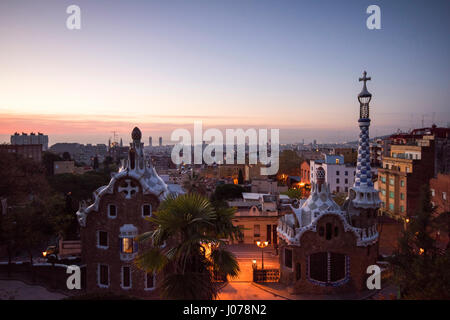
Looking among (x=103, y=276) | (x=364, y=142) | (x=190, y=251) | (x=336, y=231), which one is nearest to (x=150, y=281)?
(x=103, y=276)

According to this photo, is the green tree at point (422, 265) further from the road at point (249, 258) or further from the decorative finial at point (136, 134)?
the decorative finial at point (136, 134)

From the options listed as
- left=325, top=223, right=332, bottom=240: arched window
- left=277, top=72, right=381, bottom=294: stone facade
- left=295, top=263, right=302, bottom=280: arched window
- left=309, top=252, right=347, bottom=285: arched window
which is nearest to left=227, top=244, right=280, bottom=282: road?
left=295, top=263, right=302, bottom=280: arched window

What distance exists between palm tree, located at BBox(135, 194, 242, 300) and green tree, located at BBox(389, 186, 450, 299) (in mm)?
7649

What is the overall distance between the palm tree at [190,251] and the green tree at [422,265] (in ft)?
25.1

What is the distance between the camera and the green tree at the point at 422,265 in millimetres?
13298

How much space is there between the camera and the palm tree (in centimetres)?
1052

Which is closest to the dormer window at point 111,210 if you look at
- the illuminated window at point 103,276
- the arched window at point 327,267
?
the illuminated window at point 103,276
